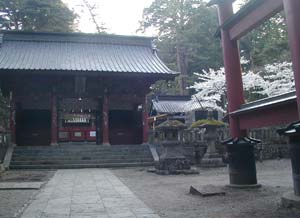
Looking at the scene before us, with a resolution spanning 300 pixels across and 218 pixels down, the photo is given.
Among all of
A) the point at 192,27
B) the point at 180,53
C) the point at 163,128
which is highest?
the point at 192,27

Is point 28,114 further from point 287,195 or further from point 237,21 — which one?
point 287,195

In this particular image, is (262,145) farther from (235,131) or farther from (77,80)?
(77,80)

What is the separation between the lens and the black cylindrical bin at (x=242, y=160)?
835cm

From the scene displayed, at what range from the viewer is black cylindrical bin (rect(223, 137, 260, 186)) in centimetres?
835

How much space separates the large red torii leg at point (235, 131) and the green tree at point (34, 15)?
92.1ft

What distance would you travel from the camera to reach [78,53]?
23.4 m

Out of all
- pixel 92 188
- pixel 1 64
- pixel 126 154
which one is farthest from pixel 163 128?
pixel 1 64

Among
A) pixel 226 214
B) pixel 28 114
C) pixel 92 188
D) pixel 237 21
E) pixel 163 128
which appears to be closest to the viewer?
pixel 226 214

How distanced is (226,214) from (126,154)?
43.9 feet

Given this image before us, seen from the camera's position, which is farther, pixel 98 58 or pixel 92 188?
pixel 98 58

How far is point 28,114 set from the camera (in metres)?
22.5

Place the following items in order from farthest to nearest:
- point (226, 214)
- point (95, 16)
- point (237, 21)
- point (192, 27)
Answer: point (95, 16) → point (192, 27) → point (237, 21) → point (226, 214)

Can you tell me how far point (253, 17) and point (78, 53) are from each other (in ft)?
57.8

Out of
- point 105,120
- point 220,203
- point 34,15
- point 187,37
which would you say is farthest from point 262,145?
point 34,15
